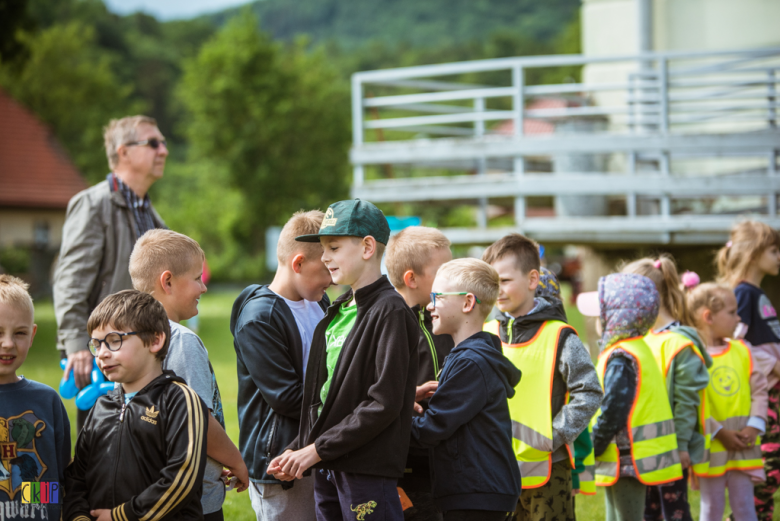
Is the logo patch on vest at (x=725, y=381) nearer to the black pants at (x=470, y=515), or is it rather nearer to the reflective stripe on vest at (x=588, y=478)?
the reflective stripe on vest at (x=588, y=478)

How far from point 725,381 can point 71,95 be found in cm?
5441

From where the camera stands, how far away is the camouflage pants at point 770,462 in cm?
511

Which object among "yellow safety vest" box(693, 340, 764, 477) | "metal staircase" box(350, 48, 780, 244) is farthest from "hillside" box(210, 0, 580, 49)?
"yellow safety vest" box(693, 340, 764, 477)

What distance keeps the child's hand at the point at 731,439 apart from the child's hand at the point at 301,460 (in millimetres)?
Result: 3166

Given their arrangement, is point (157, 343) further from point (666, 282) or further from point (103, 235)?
point (666, 282)

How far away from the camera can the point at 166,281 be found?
3109 mm

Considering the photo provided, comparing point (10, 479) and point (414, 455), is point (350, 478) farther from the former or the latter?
point (10, 479)

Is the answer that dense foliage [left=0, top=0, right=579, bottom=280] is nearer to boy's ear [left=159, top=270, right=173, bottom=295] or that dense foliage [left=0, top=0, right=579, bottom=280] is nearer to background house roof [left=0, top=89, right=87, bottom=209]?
background house roof [left=0, top=89, right=87, bottom=209]

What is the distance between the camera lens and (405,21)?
578ft

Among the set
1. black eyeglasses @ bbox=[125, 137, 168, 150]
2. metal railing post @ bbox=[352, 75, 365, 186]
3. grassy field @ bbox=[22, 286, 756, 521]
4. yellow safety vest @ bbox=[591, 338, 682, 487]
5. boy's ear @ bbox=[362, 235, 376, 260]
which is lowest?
grassy field @ bbox=[22, 286, 756, 521]

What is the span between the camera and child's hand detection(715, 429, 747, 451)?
15.6 ft

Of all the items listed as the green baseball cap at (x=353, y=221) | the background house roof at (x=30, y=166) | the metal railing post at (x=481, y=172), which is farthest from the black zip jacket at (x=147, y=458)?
the background house roof at (x=30, y=166)

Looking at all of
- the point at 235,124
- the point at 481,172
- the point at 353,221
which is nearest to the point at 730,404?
the point at 353,221

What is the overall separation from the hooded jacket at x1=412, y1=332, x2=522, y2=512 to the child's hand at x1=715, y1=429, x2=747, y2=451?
7.68ft
